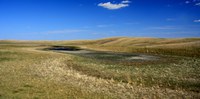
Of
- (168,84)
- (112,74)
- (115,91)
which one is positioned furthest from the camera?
(112,74)

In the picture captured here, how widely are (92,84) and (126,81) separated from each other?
3.14m

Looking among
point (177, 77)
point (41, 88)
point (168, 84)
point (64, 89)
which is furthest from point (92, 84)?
point (177, 77)

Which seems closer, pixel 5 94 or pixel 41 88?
pixel 5 94

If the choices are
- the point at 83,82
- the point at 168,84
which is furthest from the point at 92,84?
the point at 168,84

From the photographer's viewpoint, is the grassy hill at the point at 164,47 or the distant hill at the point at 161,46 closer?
the grassy hill at the point at 164,47

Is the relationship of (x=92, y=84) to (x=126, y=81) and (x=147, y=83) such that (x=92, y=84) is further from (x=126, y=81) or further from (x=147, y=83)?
(x=147, y=83)

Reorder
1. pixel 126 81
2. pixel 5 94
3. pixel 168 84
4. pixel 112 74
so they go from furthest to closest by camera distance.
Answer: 1. pixel 112 74
2. pixel 126 81
3. pixel 168 84
4. pixel 5 94

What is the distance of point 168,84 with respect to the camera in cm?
1950

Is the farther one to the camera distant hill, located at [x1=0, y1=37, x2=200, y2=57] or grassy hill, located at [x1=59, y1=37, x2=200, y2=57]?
distant hill, located at [x1=0, y1=37, x2=200, y2=57]

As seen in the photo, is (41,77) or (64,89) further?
(41,77)

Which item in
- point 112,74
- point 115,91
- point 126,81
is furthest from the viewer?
point 112,74

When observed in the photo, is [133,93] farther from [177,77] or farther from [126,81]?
[177,77]

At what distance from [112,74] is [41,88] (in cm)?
859

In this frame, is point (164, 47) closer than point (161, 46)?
Yes
